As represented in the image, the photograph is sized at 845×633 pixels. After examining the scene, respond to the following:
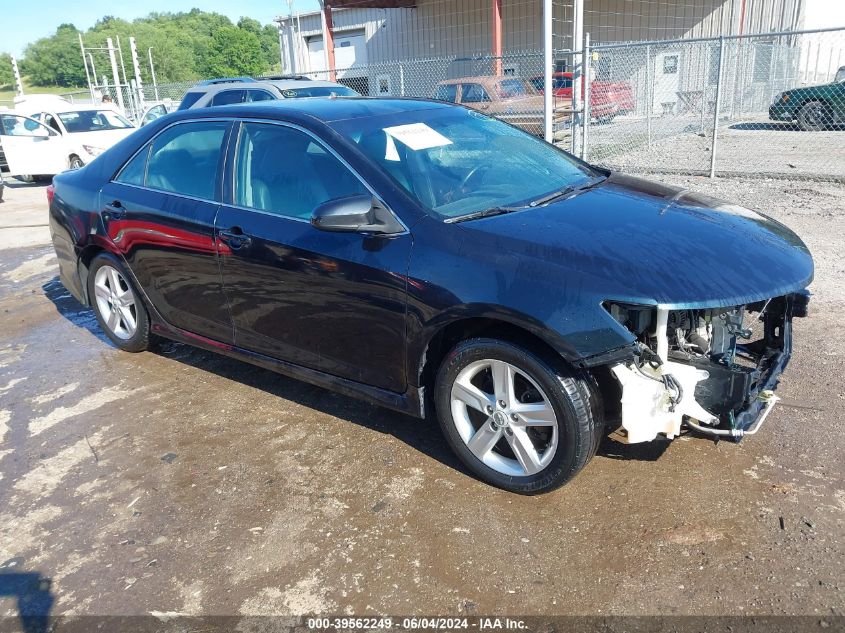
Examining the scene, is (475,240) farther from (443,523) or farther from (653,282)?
(443,523)

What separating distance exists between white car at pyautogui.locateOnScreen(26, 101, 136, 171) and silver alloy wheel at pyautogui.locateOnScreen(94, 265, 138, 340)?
10.8 m

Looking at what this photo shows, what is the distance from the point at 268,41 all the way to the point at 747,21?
102 metres

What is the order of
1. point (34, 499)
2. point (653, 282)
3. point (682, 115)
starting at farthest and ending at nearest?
point (682, 115), point (34, 499), point (653, 282)

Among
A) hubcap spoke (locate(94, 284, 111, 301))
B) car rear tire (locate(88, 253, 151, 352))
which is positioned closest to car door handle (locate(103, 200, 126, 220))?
car rear tire (locate(88, 253, 151, 352))

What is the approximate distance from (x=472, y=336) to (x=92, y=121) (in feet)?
49.1

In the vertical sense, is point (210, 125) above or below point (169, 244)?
above

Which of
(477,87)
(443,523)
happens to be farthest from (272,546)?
(477,87)

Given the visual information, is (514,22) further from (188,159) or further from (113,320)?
(188,159)

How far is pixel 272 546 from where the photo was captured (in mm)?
2938

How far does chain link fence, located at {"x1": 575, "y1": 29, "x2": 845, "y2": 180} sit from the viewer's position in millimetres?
11577

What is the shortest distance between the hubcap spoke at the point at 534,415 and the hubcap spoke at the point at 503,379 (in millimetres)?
61

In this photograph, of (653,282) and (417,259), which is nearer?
(653,282)

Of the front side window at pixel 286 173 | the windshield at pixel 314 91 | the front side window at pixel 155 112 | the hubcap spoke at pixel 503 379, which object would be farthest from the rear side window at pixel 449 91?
the hubcap spoke at pixel 503 379

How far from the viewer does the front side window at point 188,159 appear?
4.00 metres
